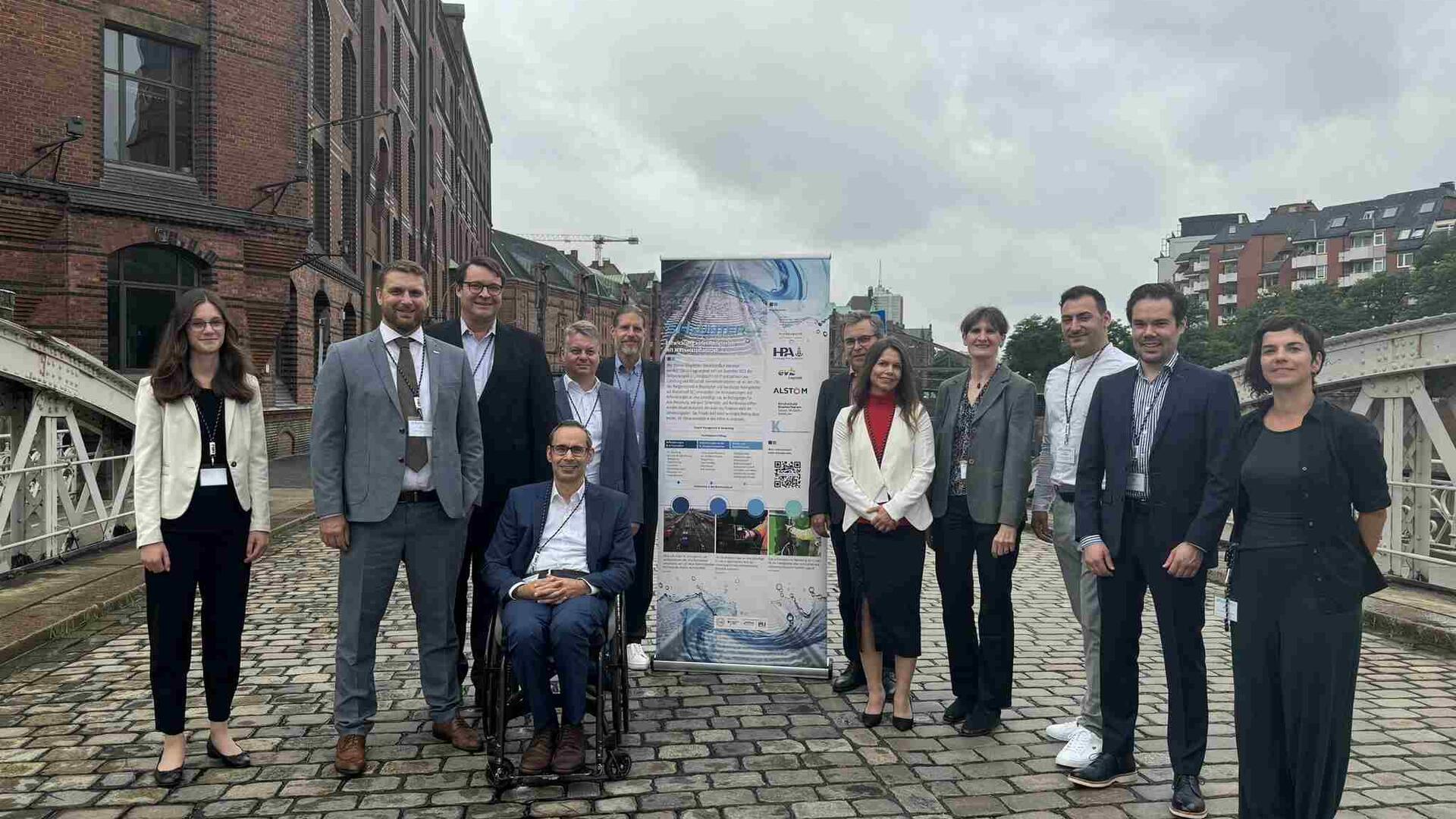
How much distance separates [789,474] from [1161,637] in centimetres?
244

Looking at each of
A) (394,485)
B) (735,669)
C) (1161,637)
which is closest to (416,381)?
(394,485)

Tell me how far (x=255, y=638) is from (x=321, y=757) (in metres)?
2.73

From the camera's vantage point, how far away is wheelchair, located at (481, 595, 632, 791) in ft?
13.0

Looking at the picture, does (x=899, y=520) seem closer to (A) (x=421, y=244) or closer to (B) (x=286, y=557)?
(B) (x=286, y=557)

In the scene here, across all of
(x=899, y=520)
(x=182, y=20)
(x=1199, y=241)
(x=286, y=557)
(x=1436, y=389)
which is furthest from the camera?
(x=1199, y=241)

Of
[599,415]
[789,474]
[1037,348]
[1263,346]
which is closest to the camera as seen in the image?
[1263,346]

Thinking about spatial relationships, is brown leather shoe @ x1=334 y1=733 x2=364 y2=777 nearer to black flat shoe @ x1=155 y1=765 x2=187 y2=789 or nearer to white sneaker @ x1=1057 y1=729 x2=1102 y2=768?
black flat shoe @ x1=155 y1=765 x2=187 y2=789

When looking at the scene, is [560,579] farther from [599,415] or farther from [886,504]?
[886,504]

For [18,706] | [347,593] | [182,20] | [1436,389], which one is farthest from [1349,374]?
[182,20]

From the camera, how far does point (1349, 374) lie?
30.4ft

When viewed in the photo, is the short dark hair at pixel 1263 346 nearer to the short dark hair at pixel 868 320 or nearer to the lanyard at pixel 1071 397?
the lanyard at pixel 1071 397

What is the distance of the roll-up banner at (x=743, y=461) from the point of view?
585cm

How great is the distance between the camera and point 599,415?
546 cm

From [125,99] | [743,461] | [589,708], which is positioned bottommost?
[589,708]
